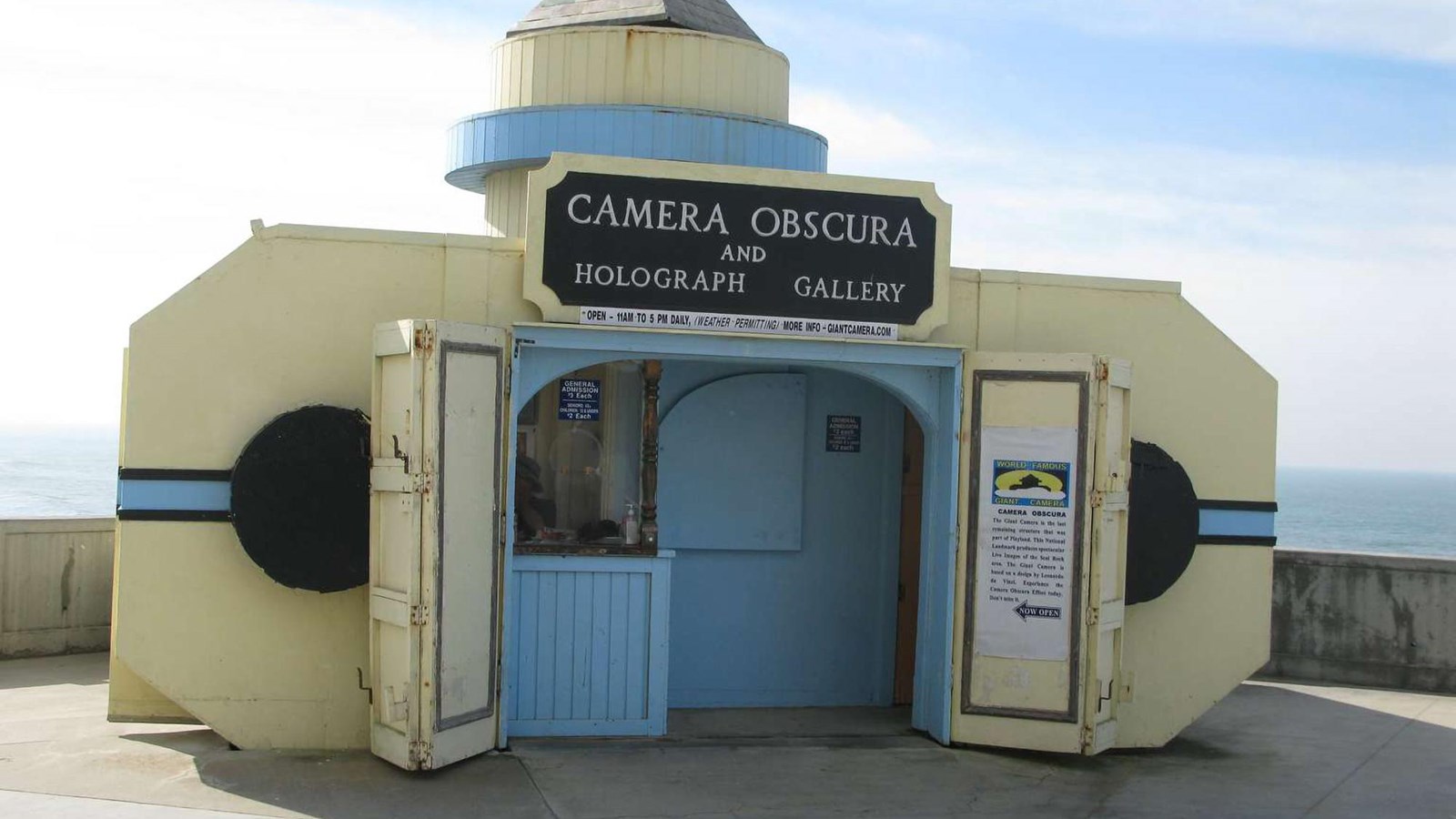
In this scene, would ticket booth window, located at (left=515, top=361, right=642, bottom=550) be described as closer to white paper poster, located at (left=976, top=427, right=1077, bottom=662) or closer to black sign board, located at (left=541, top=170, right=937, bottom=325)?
black sign board, located at (left=541, top=170, right=937, bottom=325)

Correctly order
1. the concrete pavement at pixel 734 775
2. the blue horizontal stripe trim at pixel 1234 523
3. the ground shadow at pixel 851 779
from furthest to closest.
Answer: the blue horizontal stripe trim at pixel 1234 523, the ground shadow at pixel 851 779, the concrete pavement at pixel 734 775

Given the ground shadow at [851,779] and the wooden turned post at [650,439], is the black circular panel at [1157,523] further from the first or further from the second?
the wooden turned post at [650,439]

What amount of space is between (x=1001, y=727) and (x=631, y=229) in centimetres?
389

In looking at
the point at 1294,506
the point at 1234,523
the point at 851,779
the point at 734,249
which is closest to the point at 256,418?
the point at 734,249

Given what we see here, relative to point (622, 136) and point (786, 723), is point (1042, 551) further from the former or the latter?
point (622, 136)

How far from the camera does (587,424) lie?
30.4ft

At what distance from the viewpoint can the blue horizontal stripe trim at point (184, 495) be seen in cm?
804

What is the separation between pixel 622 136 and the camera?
10570mm

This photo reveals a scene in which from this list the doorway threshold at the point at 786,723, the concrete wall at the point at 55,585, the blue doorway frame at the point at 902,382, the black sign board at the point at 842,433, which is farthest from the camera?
the concrete wall at the point at 55,585

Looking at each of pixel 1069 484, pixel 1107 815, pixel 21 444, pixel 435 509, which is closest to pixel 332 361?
pixel 435 509

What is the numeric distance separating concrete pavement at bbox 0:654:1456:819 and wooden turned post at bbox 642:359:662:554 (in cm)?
150

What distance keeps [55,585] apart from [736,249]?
6.87 m

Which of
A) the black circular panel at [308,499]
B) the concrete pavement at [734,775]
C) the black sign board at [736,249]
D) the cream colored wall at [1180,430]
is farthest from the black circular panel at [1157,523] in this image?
the black circular panel at [308,499]

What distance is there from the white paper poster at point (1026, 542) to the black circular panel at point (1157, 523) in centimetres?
81
